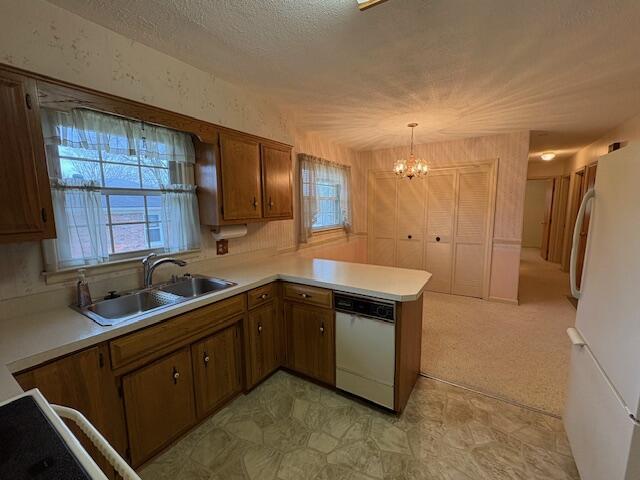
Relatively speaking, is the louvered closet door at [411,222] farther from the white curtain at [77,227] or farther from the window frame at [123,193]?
the white curtain at [77,227]

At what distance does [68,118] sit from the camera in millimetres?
1543

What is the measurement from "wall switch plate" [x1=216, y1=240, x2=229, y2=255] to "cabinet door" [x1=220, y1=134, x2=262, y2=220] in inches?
12.9

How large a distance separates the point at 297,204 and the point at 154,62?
196 centimetres

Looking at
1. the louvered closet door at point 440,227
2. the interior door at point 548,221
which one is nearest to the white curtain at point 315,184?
the louvered closet door at point 440,227

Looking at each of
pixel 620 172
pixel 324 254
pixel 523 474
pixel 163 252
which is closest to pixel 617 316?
pixel 620 172

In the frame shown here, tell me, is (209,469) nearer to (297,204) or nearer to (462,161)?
(297,204)

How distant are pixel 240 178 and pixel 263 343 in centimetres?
135

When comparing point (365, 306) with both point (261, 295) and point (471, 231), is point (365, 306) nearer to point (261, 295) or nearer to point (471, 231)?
point (261, 295)

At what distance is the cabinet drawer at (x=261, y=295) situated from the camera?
2072 millimetres

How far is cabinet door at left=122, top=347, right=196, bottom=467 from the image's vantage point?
147cm

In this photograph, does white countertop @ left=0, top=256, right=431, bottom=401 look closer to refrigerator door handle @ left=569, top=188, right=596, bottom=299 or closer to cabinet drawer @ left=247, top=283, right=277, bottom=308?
cabinet drawer @ left=247, top=283, right=277, bottom=308

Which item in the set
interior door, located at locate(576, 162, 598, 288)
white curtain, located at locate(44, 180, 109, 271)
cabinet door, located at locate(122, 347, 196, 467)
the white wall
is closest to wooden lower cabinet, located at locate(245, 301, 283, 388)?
cabinet door, located at locate(122, 347, 196, 467)

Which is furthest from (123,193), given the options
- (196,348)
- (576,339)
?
(576,339)

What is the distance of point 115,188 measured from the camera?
1846 mm
